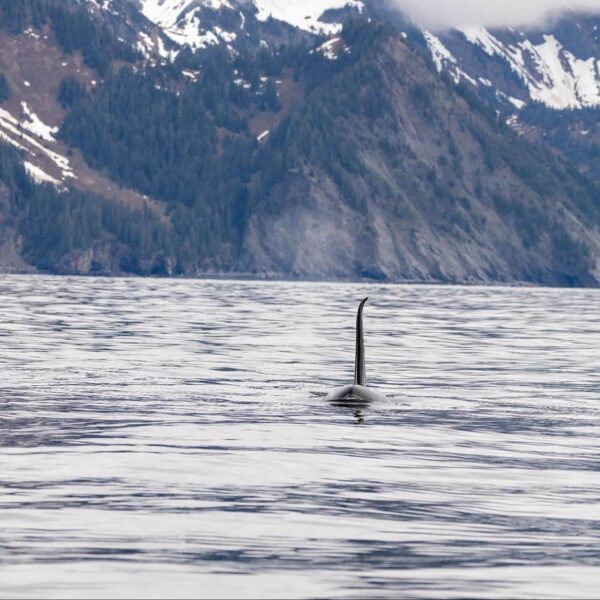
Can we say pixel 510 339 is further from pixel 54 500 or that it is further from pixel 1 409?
pixel 54 500

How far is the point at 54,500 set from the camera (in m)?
31.9

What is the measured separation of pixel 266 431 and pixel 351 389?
934 cm

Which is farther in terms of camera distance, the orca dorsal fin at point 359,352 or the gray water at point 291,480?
the orca dorsal fin at point 359,352

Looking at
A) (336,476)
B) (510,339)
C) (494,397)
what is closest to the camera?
(336,476)

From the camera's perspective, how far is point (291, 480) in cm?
3622

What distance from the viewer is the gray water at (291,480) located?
81.5 ft

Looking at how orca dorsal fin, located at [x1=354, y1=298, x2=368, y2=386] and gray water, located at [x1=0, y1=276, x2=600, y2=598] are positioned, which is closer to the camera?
gray water, located at [x1=0, y1=276, x2=600, y2=598]

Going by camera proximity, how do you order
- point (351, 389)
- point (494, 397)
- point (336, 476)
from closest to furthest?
point (336, 476) < point (351, 389) < point (494, 397)

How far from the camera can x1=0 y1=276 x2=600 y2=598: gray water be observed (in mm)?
24828

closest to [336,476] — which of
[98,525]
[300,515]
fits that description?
[300,515]

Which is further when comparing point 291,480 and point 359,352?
point 359,352

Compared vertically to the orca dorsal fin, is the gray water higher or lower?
lower

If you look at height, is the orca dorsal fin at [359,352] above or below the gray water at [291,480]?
above

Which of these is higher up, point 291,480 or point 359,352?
A: point 359,352
